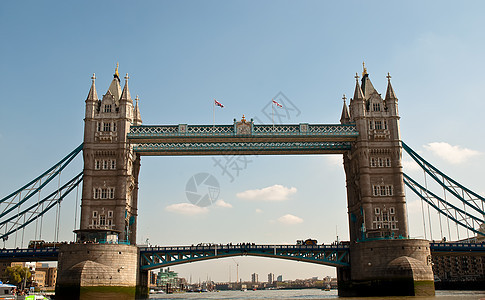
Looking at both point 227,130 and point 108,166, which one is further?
point 227,130

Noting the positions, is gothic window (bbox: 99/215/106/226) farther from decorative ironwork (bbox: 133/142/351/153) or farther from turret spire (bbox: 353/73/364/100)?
turret spire (bbox: 353/73/364/100)

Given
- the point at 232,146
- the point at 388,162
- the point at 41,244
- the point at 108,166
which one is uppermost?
the point at 232,146

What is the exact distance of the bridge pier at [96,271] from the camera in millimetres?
58344

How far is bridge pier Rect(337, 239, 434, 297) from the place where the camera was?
61781 mm

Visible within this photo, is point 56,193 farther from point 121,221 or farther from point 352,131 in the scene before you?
point 352,131

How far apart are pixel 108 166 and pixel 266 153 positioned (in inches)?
970

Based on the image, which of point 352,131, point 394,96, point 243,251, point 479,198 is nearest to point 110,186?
point 243,251

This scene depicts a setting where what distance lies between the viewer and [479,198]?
73375 millimetres

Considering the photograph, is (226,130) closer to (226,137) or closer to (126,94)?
(226,137)

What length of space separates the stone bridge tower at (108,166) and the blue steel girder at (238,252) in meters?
5.37

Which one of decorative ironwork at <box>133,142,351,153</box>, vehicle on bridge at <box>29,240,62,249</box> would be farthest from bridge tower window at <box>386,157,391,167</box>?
vehicle on bridge at <box>29,240,62,249</box>

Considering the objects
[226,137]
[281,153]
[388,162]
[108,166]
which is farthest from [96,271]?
[388,162]

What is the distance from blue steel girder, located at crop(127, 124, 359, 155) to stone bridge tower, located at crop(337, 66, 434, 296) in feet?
12.7

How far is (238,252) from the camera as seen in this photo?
71938mm
